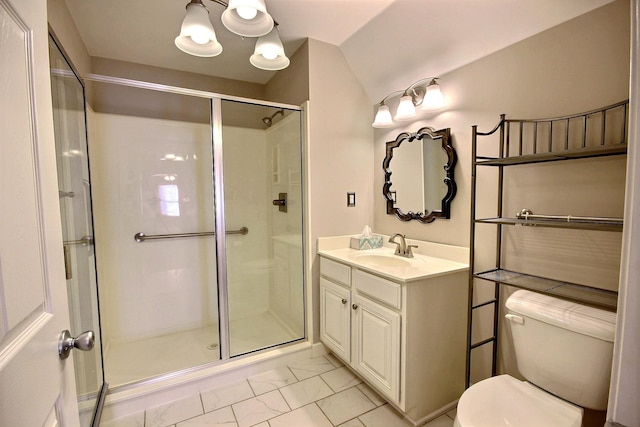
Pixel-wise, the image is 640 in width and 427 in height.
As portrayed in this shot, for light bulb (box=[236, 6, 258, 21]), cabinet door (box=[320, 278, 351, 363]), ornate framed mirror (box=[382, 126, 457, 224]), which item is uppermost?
light bulb (box=[236, 6, 258, 21])

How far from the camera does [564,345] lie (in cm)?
115

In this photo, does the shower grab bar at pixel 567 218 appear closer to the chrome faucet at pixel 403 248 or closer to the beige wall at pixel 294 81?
the chrome faucet at pixel 403 248

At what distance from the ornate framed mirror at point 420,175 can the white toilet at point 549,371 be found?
2.62 ft

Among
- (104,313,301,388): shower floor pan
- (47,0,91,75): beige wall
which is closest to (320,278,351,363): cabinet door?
(104,313,301,388): shower floor pan

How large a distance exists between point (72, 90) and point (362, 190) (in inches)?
77.4

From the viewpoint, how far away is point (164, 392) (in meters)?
1.79

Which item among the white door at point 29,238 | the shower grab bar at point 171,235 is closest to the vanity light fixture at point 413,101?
the shower grab bar at point 171,235

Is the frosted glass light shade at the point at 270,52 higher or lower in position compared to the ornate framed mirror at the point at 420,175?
higher

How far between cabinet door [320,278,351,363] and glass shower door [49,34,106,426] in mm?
1412

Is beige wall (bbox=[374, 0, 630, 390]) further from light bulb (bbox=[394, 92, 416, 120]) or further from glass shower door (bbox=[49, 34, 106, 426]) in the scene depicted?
glass shower door (bbox=[49, 34, 106, 426])

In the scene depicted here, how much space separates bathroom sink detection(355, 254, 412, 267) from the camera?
1.97 metres

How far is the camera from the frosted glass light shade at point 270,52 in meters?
1.77

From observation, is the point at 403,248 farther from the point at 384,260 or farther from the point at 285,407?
the point at 285,407

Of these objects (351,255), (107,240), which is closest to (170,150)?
(107,240)
